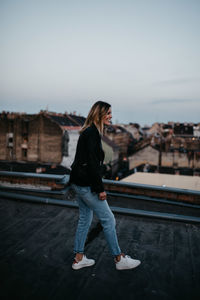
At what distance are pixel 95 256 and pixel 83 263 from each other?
0.28m

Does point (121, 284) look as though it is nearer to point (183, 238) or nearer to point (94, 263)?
point (94, 263)

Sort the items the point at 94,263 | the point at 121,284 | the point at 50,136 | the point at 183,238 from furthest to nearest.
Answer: the point at 50,136, the point at 183,238, the point at 94,263, the point at 121,284

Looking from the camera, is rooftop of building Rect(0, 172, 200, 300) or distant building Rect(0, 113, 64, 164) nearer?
rooftop of building Rect(0, 172, 200, 300)

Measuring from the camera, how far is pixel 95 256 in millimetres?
2811

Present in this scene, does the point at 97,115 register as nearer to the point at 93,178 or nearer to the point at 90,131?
the point at 90,131

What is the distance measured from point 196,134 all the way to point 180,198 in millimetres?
45072

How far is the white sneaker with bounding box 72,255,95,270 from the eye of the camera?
2531 mm

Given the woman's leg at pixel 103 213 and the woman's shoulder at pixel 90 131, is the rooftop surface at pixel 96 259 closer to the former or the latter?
the woman's leg at pixel 103 213

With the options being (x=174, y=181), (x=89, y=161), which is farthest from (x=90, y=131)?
(x=174, y=181)

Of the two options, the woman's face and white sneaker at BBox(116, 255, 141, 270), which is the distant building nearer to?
the woman's face

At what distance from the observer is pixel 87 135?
2.38 meters

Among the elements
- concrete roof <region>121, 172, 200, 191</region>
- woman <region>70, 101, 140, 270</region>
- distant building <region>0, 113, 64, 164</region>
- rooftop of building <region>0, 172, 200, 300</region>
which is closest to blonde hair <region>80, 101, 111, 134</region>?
woman <region>70, 101, 140, 270</region>

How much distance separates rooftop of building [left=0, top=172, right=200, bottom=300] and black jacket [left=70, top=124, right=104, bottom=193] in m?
0.96

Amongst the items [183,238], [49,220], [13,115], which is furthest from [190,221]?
[13,115]
